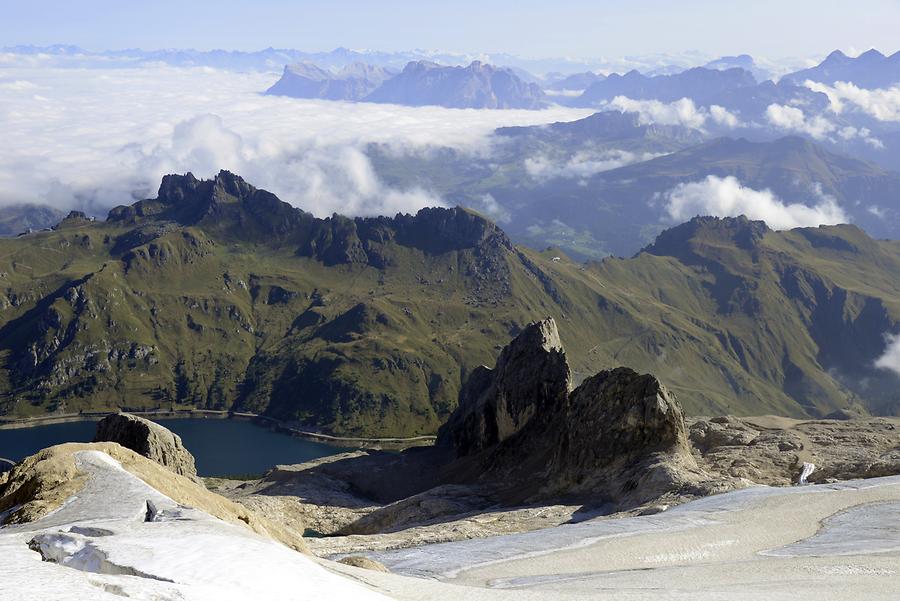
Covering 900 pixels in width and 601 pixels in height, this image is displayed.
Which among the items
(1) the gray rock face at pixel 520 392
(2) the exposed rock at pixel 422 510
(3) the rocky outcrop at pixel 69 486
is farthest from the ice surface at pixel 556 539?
(1) the gray rock face at pixel 520 392

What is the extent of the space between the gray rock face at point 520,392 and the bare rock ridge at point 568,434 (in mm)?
199

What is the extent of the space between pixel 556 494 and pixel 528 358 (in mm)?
50633

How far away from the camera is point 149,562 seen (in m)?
25.8

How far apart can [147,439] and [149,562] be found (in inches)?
3936

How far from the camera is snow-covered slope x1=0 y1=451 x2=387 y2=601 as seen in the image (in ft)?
76.8

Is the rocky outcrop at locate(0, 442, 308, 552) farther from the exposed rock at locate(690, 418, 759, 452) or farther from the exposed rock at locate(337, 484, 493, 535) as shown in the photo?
the exposed rock at locate(690, 418, 759, 452)

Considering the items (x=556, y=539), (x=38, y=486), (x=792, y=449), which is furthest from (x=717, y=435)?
(x=38, y=486)

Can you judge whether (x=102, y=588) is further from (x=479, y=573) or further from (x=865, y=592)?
(x=865, y=592)

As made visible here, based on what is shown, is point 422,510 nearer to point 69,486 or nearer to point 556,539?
point 556,539

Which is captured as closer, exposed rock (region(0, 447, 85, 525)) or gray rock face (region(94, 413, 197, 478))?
exposed rock (region(0, 447, 85, 525))

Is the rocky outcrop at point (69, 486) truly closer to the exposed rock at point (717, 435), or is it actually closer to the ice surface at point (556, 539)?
the ice surface at point (556, 539)

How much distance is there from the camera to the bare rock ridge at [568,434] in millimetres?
89562

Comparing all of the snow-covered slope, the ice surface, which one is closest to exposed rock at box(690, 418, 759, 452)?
the ice surface

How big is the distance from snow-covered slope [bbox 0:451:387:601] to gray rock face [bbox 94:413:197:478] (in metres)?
87.6
